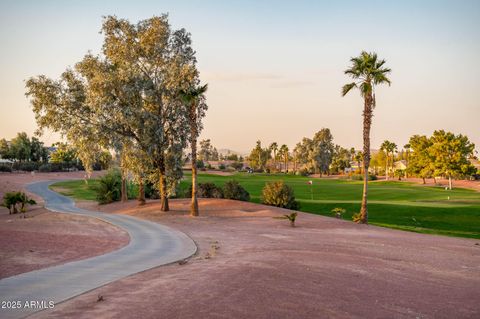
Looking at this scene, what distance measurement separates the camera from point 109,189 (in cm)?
4556

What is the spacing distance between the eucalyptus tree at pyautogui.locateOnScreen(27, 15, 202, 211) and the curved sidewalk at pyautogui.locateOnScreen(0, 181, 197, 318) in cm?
1301

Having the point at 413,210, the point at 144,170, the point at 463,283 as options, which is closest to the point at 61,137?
the point at 144,170

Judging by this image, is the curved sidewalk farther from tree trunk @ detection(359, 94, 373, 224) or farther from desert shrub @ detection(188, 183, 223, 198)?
desert shrub @ detection(188, 183, 223, 198)

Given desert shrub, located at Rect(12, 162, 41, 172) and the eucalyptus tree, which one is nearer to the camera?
the eucalyptus tree

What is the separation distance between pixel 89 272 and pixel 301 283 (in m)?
7.14

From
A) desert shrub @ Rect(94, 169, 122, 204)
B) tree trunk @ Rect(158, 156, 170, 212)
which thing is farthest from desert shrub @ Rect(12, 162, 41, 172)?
tree trunk @ Rect(158, 156, 170, 212)

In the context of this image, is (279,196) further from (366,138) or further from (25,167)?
(25,167)

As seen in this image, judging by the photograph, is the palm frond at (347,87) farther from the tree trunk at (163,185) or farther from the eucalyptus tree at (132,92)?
the tree trunk at (163,185)

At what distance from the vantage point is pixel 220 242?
2031 cm

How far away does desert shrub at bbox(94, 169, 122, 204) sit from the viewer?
44562mm

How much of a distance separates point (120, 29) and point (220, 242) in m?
21.7

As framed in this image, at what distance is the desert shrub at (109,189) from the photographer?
44562mm

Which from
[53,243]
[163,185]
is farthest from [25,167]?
[53,243]

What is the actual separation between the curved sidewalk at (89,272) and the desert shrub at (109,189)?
80.7 feet
